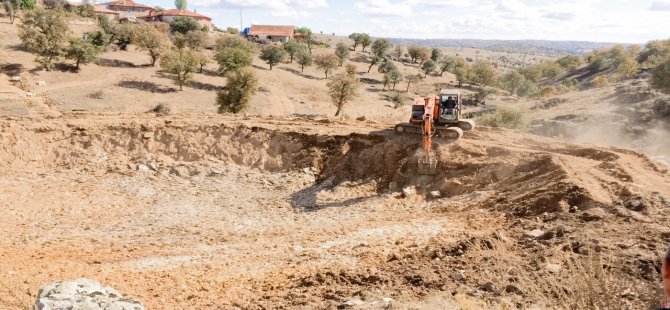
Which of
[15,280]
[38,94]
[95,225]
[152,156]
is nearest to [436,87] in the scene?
[38,94]

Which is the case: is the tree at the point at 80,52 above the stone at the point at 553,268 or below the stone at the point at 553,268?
above

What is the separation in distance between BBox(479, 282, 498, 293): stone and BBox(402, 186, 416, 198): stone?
644 centimetres

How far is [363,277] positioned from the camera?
859cm

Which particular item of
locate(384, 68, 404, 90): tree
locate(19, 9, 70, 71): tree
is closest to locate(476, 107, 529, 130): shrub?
locate(384, 68, 404, 90): tree

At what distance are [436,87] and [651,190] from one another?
1871 inches

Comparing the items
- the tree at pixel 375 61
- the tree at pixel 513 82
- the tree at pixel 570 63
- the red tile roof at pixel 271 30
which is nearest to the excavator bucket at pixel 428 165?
the tree at pixel 375 61

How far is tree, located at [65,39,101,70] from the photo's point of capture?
35250 millimetres

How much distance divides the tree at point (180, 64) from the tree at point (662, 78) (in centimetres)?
3141

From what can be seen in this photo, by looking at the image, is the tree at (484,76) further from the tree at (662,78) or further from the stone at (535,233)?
the stone at (535,233)

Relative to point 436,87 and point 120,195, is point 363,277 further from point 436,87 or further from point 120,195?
point 436,87

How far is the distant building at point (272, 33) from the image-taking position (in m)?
80.7

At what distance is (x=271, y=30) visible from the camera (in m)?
84.2

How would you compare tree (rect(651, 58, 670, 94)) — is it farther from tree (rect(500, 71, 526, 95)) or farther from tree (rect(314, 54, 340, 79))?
tree (rect(500, 71, 526, 95))

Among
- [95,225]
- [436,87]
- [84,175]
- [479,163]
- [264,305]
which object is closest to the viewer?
[264,305]
